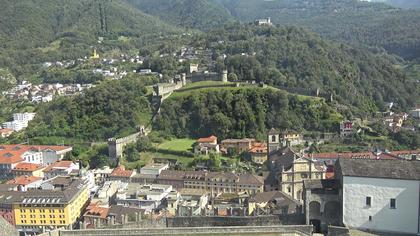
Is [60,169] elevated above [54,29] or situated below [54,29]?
below

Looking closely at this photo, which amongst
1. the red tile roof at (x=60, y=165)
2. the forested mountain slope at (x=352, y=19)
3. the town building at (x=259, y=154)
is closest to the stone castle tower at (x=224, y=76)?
the town building at (x=259, y=154)

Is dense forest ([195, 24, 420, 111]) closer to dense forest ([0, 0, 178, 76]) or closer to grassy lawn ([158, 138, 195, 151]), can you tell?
grassy lawn ([158, 138, 195, 151])

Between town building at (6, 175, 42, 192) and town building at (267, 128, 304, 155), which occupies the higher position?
town building at (267, 128, 304, 155)

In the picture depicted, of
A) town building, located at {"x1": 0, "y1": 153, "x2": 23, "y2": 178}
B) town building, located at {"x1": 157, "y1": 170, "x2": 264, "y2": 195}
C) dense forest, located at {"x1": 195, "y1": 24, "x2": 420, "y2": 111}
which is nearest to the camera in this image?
town building, located at {"x1": 157, "y1": 170, "x2": 264, "y2": 195}

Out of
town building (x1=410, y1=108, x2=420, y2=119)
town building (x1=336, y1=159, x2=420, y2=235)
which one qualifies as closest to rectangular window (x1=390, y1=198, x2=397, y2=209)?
town building (x1=336, y1=159, x2=420, y2=235)

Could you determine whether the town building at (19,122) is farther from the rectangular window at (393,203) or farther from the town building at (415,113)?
the rectangular window at (393,203)

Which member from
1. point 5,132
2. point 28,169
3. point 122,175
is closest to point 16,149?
point 28,169

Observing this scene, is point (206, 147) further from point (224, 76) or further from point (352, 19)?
point (352, 19)
